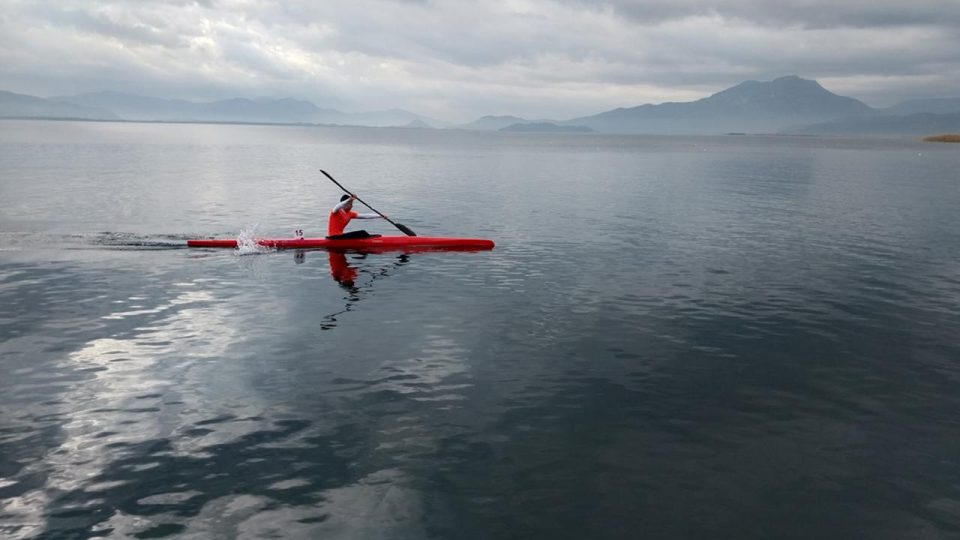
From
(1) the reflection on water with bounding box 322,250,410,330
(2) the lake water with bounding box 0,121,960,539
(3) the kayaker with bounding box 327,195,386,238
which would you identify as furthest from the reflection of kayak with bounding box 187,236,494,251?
(2) the lake water with bounding box 0,121,960,539

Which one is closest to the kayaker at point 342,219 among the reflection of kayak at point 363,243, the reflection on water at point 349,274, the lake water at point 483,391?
the reflection of kayak at point 363,243

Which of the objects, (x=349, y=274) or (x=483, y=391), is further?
(x=349, y=274)

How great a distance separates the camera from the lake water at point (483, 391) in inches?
476

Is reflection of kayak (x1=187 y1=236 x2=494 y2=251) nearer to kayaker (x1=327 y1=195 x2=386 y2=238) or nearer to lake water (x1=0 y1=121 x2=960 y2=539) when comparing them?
kayaker (x1=327 y1=195 x2=386 y2=238)

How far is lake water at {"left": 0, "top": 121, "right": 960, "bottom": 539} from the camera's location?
12086 mm

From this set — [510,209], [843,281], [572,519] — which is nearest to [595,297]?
[843,281]

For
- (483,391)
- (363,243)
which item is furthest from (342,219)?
(483,391)

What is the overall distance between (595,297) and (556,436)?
1231 cm

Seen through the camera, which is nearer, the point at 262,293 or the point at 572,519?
the point at 572,519

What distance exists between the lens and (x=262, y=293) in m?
26.8

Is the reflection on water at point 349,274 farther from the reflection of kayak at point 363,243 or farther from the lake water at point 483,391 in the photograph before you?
the reflection of kayak at point 363,243

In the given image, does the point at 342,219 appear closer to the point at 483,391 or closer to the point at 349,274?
the point at 349,274

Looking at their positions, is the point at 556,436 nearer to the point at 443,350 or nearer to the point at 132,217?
the point at 443,350

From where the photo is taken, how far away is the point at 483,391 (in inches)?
677
